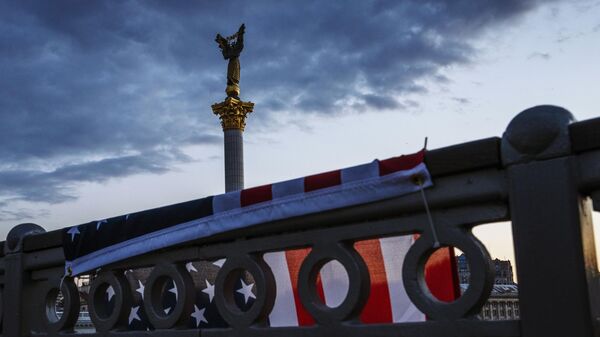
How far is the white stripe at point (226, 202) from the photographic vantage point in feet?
14.6

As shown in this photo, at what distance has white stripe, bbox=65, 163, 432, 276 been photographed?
370 centimetres

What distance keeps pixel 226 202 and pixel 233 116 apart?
39.6 metres

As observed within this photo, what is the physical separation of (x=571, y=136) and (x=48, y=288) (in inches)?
173

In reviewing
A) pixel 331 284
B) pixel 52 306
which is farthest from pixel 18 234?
pixel 331 284

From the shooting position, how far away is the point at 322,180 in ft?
13.2

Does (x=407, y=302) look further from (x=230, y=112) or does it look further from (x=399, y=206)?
(x=230, y=112)

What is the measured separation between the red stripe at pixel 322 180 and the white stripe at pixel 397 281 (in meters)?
1.97

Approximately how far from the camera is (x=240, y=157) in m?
43.6

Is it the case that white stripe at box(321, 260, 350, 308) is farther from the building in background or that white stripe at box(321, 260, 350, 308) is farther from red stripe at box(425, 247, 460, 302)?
the building in background

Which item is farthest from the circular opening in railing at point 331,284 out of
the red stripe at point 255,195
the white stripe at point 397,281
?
the red stripe at point 255,195

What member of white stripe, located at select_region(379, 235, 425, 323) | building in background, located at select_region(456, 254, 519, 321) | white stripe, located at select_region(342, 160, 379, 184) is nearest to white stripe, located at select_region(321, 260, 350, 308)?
white stripe, located at select_region(379, 235, 425, 323)

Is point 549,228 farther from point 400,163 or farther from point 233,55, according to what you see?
point 233,55

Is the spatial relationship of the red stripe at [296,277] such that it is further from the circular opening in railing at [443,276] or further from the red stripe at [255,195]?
the red stripe at [255,195]

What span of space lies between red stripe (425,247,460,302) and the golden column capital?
1494 inches
